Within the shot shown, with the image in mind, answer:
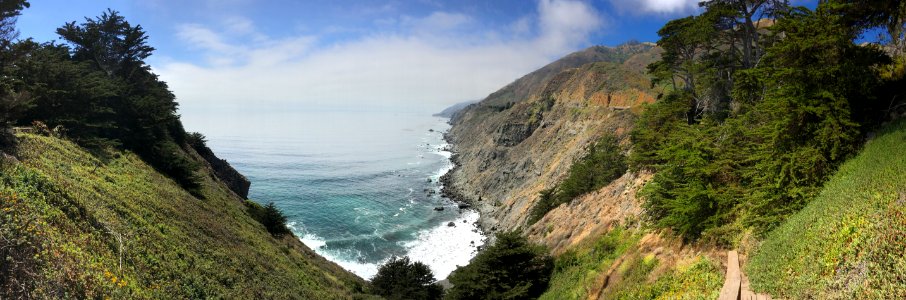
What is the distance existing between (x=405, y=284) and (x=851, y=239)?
2648 centimetres

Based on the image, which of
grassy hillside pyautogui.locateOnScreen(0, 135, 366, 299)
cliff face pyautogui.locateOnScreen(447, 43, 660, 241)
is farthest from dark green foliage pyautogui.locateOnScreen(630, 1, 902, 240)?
grassy hillside pyautogui.locateOnScreen(0, 135, 366, 299)

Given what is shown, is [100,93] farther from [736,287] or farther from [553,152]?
[553,152]

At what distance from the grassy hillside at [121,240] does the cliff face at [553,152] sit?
17.2m

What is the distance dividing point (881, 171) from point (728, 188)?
4.53 metres

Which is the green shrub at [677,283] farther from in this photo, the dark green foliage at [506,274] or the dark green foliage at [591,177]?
the dark green foliage at [591,177]

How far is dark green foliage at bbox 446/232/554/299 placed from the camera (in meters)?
19.6

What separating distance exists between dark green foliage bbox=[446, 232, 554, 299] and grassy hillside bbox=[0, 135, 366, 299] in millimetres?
8745

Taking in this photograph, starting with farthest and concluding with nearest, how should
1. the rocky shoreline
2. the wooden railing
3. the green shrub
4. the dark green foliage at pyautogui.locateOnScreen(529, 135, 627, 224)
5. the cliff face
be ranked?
the rocky shoreline → the dark green foliage at pyautogui.locateOnScreen(529, 135, 627, 224) → the cliff face → the green shrub → the wooden railing

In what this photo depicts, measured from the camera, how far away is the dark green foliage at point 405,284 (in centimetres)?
2942

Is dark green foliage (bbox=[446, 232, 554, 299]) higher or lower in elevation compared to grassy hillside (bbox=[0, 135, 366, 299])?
lower

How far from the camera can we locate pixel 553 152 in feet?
207

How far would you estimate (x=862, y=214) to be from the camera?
8273mm

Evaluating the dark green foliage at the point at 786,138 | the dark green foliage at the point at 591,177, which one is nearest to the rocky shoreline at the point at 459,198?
the dark green foliage at the point at 591,177

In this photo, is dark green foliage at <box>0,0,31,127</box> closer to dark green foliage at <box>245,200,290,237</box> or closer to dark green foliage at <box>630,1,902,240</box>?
dark green foliage at <box>245,200,290,237</box>
